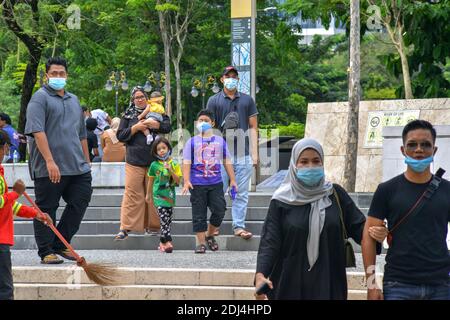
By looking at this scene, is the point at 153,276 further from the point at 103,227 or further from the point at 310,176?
the point at 310,176

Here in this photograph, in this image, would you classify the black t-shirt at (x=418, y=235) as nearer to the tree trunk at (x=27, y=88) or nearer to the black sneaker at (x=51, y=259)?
the black sneaker at (x=51, y=259)

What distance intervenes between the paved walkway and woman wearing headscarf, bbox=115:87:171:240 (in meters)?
0.39

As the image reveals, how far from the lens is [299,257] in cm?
620

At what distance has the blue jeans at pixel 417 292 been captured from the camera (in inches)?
235

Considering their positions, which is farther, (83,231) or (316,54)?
(316,54)

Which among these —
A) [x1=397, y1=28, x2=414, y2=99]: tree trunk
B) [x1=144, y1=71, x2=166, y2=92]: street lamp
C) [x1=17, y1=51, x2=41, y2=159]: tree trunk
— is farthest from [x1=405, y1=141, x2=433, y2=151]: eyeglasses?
[x1=144, y1=71, x2=166, y2=92]: street lamp

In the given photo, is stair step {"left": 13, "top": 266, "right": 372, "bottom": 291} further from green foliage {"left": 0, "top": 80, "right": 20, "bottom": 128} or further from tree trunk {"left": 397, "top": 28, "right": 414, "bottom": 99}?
green foliage {"left": 0, "top": 80, "right": 20, "bottom": 128}

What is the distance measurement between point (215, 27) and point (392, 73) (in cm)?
1575

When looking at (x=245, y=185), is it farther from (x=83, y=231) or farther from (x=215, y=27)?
(x=215, y=27)

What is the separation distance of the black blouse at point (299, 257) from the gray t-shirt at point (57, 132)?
4508mm

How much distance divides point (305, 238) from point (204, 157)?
571 centimetres

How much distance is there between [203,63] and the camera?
3862cm

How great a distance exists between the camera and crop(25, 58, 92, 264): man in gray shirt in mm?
10352

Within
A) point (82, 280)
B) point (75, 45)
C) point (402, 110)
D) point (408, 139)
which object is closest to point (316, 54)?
point (75, 45)
